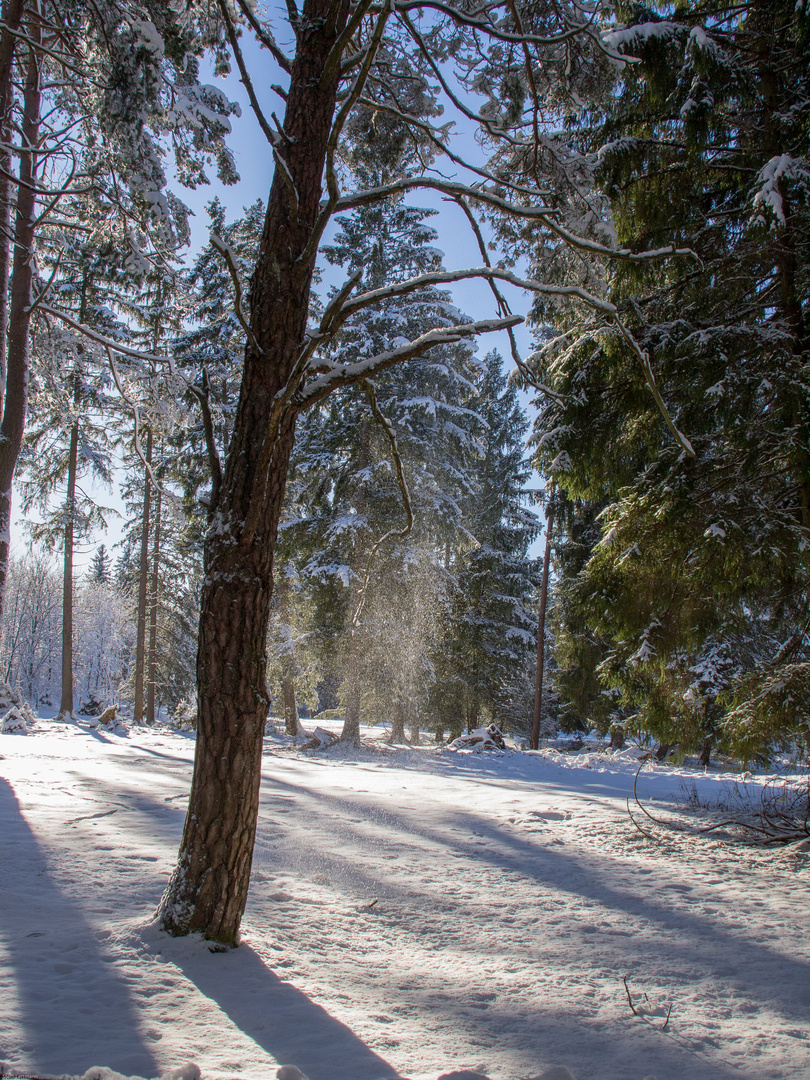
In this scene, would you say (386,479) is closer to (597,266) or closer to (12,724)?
(12,724)

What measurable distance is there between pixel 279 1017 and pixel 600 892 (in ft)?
8.80

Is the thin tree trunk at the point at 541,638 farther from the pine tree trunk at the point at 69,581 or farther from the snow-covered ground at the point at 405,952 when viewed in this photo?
the pine tree trunk at the point at 69,581

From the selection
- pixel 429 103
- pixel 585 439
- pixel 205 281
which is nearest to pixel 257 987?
pixel 585 439

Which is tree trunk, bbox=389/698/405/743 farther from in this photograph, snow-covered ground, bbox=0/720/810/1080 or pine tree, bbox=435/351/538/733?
snow-covered ground, bbox=0/720/810/1080

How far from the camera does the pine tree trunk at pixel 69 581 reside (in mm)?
16766

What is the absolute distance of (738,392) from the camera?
213 inches

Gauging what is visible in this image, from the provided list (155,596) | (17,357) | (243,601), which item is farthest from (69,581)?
(243,601)

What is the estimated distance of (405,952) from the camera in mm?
3111

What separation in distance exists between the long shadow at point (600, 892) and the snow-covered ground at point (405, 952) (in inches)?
0.8

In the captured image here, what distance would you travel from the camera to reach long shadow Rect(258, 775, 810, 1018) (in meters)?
2.81

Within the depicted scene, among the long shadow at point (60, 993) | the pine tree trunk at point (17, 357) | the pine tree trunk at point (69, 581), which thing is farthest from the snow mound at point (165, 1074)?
the pine tree trunk at point (69, 581)

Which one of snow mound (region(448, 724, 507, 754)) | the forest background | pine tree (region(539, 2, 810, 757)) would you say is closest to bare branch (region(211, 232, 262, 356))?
the forest background

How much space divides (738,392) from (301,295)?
4.24 metres

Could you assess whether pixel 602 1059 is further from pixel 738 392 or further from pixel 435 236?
pixel 435 236
